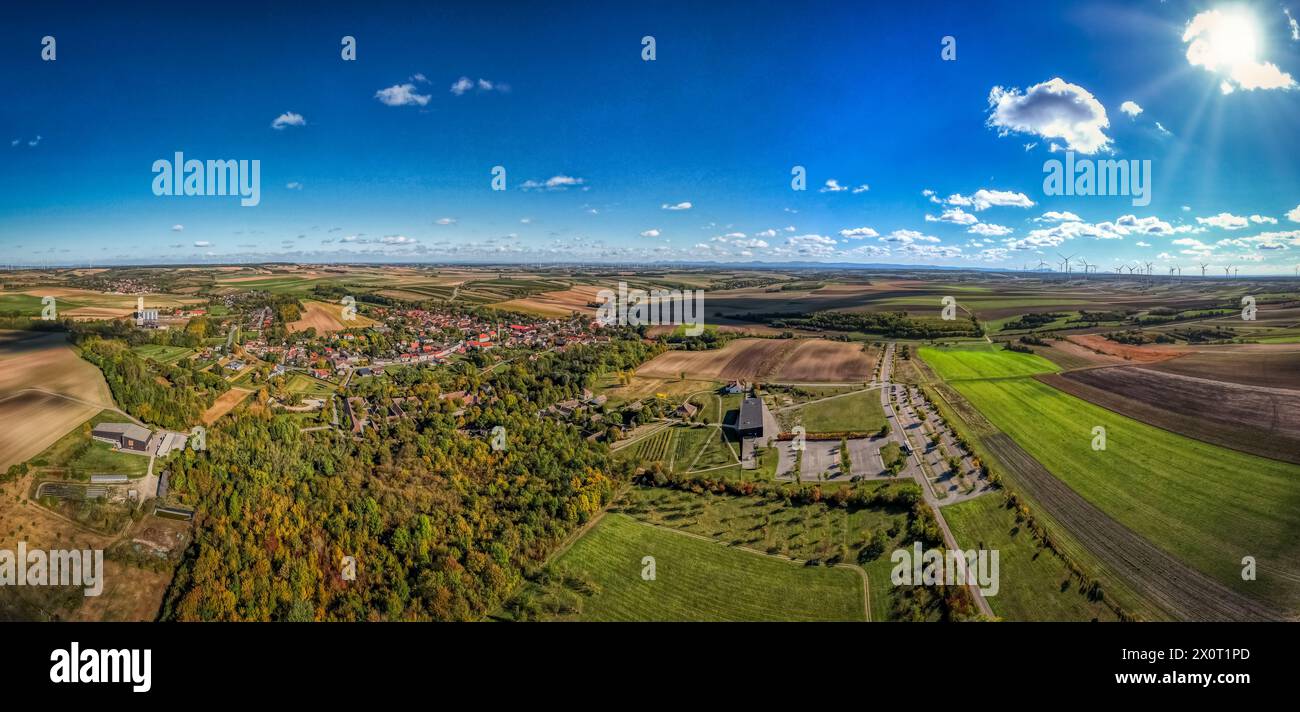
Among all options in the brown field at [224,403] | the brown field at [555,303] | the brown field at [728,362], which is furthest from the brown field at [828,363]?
the brown field at [224,403]

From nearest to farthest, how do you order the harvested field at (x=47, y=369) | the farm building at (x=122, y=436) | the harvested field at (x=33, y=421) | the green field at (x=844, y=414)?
the harvested field at (x=33, y=421)
the farm building at (x=122, y=436)
the harvested field at (x=47, y=369)
the green field at (x=844, y=414)

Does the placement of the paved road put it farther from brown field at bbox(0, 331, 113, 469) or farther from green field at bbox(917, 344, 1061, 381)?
brown field at bbox(0, 331, 113, 469)

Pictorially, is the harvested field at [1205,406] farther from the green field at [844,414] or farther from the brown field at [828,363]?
the green field at [844,414]

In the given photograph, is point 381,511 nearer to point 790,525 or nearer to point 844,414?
point 790,525

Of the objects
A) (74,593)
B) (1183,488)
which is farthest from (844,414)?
(74,593)

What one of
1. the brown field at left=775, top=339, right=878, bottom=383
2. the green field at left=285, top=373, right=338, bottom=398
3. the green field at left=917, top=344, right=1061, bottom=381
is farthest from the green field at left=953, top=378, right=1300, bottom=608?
the green field at left=285, top=373, right=338, bottom=398
